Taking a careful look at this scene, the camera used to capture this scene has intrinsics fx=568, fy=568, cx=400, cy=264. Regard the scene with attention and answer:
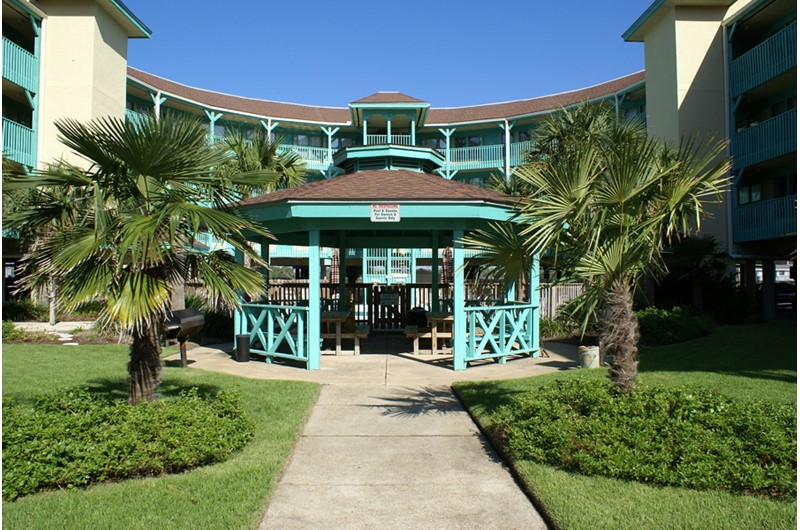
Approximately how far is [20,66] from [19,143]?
9.25 ft

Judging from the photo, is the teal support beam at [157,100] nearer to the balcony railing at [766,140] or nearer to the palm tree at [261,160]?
the palm tree at [261,160]

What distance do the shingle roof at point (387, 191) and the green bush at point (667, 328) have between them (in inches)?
232

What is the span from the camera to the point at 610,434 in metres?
5.41

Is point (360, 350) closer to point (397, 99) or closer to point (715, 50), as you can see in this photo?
point (715, 50)

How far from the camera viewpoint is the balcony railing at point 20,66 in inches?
752

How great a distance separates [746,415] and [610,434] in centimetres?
149

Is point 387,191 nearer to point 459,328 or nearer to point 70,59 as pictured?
point 459,328

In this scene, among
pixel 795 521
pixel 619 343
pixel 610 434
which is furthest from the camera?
pixel 619 343

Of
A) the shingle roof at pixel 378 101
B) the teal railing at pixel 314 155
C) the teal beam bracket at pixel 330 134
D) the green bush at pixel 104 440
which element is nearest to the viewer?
the green bush at pixel 104 440

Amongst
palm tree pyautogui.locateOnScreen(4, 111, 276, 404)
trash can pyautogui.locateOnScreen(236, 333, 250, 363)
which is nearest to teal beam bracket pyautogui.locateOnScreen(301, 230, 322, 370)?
trash can pyautogui.locateOnScreen(236, 333, 250, 363)

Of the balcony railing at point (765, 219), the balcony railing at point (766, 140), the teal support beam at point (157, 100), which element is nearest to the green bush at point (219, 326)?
the teal support beam at point (157, 100)

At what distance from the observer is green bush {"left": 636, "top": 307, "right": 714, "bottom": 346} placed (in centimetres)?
1427

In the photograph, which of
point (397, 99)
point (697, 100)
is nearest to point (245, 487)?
point (697, 100)

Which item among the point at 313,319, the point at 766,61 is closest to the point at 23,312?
the point at 313,319
